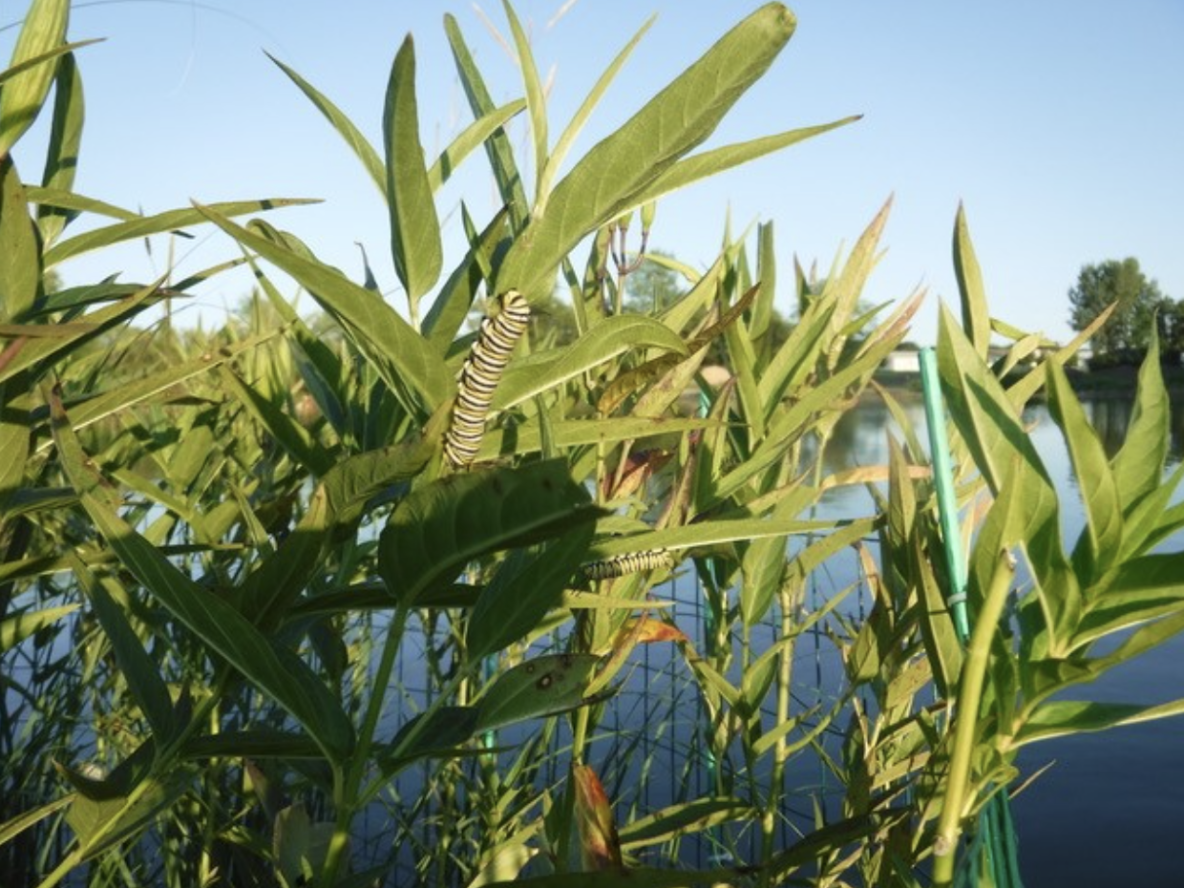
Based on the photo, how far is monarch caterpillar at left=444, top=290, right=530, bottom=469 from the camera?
49cm

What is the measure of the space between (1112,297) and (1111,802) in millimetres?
29327

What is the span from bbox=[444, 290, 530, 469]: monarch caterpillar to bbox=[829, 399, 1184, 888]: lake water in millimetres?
1947

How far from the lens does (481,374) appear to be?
0.50m

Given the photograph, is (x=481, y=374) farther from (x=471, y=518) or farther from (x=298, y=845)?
(x=298, y=845)

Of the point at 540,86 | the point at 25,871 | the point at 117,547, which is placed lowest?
the point at 25,871

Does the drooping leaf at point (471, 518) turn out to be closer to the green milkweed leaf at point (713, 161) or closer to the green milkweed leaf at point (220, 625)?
the green milkweed leaf at point (220, 625)

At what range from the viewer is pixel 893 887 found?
871 millimetres

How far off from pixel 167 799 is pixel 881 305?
82cm

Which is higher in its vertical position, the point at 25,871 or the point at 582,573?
the point at 582,573

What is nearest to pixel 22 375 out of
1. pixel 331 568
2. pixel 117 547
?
pixel 117 547

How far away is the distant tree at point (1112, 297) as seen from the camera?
24.2 m

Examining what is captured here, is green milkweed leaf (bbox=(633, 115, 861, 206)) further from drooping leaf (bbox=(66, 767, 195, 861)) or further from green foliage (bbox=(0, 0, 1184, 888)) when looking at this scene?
drooping leaf (bbox=(66, 767, 195, 861))

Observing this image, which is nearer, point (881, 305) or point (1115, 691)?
point (881, 305)

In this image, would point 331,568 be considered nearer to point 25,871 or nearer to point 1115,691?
point 25,871
